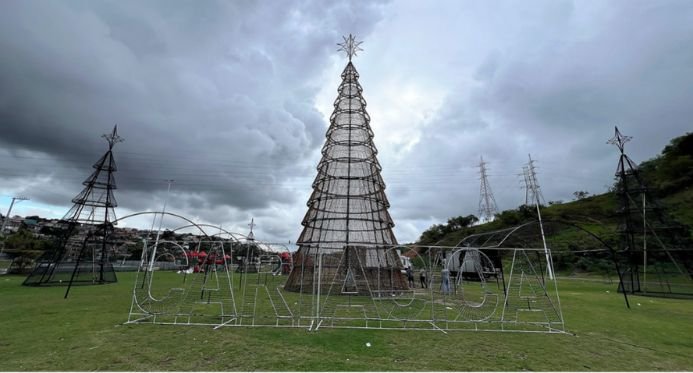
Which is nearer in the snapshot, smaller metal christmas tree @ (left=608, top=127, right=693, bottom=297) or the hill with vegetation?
smaller metal christmas tree @ (left=608, top=127, right=693, bottom=297)

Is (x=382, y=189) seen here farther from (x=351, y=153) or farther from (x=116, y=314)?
(x=116, y=314)

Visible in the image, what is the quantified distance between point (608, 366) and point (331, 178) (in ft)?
50.2

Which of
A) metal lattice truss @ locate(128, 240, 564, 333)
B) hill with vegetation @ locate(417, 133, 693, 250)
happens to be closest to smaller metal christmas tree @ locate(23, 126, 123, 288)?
metal lattice truss @ locate(128, 240, 564, 333)

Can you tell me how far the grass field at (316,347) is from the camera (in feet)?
19.5

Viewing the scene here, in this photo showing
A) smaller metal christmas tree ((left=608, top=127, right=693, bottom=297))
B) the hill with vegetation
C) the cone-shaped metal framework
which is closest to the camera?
the cone-shaped metal framework

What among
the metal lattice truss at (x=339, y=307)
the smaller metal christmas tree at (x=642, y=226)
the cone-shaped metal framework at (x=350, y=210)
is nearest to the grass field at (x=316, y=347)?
the metal lattice truss at (x=339, y=307)

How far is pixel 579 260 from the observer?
39.3m

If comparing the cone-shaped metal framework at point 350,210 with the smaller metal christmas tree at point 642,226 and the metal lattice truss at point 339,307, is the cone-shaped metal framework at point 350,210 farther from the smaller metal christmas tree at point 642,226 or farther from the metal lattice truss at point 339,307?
the smaller metal christmas tree at point 642,226

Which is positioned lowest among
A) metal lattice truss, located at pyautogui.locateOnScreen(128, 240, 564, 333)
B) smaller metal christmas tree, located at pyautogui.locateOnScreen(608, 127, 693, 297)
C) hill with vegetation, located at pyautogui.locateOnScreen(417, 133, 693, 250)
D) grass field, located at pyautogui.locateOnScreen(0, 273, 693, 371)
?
grass field, located at pyautogui.locateOnScreen(0, 273, 693, 371)

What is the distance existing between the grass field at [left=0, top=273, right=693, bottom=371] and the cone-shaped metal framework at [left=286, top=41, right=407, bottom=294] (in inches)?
350

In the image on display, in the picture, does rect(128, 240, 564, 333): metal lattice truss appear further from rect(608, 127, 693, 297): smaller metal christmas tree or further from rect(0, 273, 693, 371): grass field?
rect(608, 127, 693, 297): smaller metal christmas tree

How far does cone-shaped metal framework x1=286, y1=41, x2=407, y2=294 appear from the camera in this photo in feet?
57.9

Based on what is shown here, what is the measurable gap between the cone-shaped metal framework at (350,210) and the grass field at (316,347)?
8.88 m

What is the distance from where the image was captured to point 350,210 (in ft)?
61.9
